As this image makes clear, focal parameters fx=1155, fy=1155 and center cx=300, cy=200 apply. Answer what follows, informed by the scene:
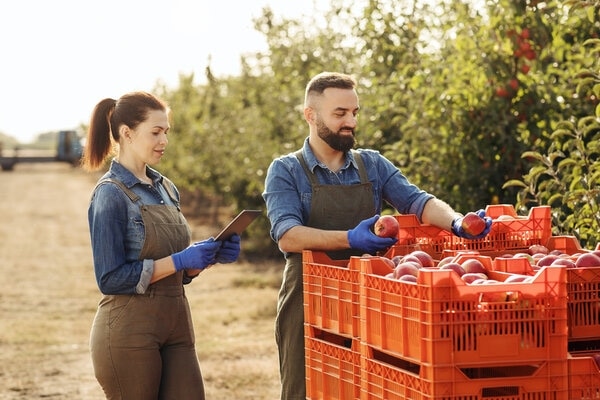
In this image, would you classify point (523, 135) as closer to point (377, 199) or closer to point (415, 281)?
point (377, 199)

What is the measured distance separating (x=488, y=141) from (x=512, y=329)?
4262 millimetres

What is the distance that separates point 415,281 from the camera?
346 centimetres

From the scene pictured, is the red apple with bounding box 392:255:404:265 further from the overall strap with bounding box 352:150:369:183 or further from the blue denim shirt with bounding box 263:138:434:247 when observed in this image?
the overall strap with bounding box 352:150:369:183

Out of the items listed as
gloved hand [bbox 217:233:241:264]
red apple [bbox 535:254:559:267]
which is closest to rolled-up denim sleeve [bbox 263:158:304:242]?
gloved hand [bbox 217:233:241:264]

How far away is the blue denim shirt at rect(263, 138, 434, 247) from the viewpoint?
14.8ft

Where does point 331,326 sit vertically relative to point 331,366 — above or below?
above

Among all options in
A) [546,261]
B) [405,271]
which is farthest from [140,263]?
[546,261]

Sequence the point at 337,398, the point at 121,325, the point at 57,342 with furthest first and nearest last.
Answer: the point at 57,342
the point at 121,325
the point at 337,398

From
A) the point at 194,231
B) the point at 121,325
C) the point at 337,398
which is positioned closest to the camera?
the point at 337,398

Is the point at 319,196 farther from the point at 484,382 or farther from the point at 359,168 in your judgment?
the point at 484,382

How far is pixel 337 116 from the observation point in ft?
15.0

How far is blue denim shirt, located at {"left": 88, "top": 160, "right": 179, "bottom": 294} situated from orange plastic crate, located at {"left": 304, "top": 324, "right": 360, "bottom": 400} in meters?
0.66

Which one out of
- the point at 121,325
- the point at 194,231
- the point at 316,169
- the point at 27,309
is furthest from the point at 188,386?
the point at 194,231

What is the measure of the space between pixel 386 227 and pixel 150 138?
98 cm
